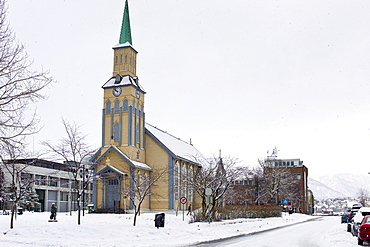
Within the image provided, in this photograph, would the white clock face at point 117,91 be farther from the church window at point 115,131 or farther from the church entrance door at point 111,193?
the church entrance door at point 111,193

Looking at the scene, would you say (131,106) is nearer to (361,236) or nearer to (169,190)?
(169,190)

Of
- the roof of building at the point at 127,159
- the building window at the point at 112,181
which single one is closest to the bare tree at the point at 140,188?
the roof of building at the point at 127,159

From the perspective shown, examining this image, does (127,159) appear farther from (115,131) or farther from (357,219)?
(357,219)

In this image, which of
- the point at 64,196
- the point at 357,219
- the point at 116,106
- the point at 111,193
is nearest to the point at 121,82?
the point at 116,106

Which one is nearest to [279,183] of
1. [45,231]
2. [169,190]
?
[169,190]

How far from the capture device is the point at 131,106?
52.0m

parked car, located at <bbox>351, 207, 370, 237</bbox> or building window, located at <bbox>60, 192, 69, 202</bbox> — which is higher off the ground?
parked car, located at <bbox>351, 207, 370, 237</bbox>

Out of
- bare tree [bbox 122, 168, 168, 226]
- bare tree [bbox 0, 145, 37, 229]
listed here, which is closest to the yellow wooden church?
bare tree [bbox 122, 168, 168, 226]

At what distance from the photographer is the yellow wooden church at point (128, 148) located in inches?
1959

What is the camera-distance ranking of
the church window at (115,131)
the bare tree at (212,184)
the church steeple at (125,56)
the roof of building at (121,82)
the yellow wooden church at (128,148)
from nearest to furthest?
the bare tree at (212,184)
the yellow wooden church at (128,148)
the church window at (115,131)
the roof of building at (121,82)
the church steeple at (125,56)

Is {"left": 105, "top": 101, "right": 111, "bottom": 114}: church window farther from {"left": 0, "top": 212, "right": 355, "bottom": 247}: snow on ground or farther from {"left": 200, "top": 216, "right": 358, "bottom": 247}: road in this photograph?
{"left": 200, "top": 216, "right": 358, "bottom": 247}: road

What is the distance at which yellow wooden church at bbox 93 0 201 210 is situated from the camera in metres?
49.8

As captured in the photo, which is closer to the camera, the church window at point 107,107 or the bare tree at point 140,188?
the bare tree at point 140,188

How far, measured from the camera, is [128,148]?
5078 cm
